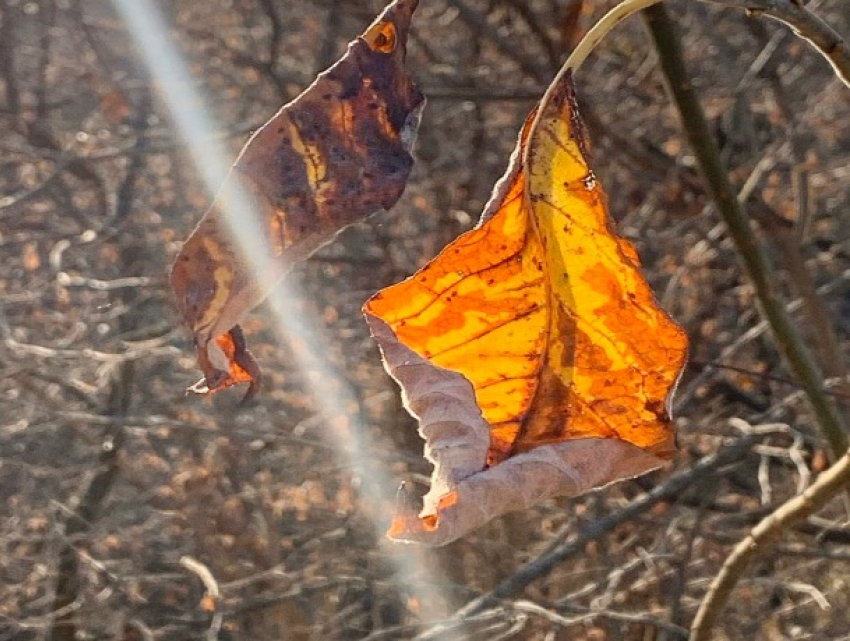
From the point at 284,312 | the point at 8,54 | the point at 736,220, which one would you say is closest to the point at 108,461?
the point at 284,312

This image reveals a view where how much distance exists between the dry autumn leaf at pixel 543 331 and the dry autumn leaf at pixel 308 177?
0.27 ft

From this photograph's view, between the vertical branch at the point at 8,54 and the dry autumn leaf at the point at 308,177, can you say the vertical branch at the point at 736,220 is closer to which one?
the dry autumn leaf at the point at 308,177

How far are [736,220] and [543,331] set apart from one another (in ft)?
2.53

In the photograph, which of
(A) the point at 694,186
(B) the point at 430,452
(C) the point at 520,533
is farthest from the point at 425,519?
(C) the point at 520,533

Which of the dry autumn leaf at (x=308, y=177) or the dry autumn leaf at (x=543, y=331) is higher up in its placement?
the dry autumn leaf at (x=308, y=177)

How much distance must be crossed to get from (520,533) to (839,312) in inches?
60.7

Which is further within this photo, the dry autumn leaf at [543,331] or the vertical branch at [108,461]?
the vertical branch at [108,461]

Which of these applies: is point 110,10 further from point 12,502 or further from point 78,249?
point 12,502

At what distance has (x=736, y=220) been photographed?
4.28 ft

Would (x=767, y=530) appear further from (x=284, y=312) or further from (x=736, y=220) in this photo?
(x=284, y=312)

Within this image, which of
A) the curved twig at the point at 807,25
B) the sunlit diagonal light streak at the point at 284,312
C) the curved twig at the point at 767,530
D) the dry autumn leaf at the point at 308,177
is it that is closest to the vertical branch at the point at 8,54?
the sunlit diagonal light streak at the point at 284,312

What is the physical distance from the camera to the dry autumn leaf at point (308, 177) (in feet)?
2.03

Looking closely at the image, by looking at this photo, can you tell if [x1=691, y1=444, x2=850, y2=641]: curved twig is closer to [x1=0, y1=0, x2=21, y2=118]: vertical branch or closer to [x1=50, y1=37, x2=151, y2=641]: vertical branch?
[x1=50, y1=37, x2=151, y2=641]: vertical branch

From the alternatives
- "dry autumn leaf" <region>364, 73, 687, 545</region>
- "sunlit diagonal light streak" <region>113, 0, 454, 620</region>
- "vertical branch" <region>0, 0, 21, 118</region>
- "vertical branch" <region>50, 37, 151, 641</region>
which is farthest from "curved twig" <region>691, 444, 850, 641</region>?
"vertical branch" <region>0, 0, 21, 118</region>
